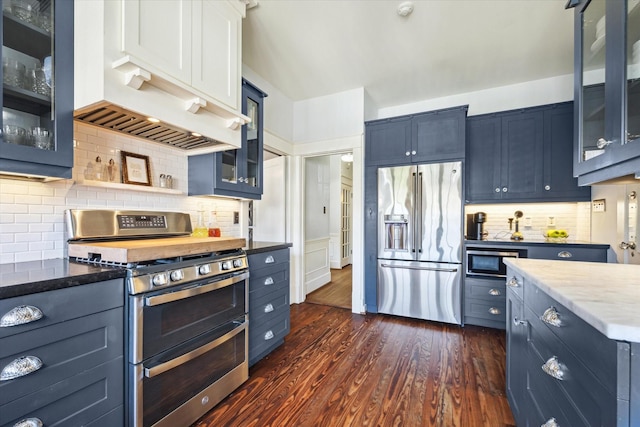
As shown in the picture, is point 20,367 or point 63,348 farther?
point 63,348

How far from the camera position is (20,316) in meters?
0.91

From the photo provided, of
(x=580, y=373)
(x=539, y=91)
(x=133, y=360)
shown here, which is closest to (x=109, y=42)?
(x=133, y=360)

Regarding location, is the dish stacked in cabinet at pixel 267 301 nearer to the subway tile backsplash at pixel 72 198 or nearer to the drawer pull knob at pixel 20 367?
the subway tile backsplash at pixel 72 198

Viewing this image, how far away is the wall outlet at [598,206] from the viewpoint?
2472 millimetres

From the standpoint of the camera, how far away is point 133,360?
1.23 meters

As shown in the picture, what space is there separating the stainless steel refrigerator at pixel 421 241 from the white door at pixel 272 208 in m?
1.31

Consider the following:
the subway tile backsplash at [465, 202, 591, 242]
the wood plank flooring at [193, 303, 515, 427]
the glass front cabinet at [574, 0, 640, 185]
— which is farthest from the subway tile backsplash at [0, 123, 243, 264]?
the subway tile backsplash at [465, 202, 591, 242]

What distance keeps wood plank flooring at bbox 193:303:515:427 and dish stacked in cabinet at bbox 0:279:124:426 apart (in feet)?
2.14

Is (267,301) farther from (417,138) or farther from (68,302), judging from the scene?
(417,138)

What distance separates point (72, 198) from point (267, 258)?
1284 millimetres

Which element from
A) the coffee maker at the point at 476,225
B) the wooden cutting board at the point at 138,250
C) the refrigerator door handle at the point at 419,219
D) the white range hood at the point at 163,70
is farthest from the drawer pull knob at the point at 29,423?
the coffee maker at the point at 476,225

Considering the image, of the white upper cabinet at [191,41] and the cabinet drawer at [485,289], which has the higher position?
the white upper cabinet at [191,41]

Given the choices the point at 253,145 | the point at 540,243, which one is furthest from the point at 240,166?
the point at 540,243

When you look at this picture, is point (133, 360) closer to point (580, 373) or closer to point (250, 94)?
point (580, 373)
